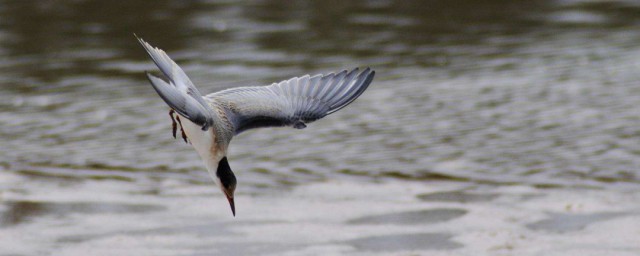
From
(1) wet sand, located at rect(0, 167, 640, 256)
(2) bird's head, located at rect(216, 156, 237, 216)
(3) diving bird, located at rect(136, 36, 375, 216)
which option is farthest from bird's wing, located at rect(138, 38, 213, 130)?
(1) wet sand, located at rect(0, 167, 640, 256)

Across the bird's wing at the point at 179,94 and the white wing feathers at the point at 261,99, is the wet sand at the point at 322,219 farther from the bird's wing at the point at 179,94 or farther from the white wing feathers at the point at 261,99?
the bird's wing at the point at 179,94

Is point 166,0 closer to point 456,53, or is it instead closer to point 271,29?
point 271,29

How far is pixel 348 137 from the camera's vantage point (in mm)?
9641

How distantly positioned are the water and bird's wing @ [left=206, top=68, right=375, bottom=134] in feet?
4.03

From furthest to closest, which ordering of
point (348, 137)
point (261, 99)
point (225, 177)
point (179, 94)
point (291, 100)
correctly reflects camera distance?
point (348, 137)
point (291, 100)
point (261, 99)
point (225, 177)
point (179, 94)

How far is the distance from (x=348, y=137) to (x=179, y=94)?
4.32 metres

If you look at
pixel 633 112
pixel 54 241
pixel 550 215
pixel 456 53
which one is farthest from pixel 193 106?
pixel 456 53

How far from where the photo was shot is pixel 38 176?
29.6ft

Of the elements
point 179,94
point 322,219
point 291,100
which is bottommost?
point 322,219

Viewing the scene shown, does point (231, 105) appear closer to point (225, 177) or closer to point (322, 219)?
point (225, 177)

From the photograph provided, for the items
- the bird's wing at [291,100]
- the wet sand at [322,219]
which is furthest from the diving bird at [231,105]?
the wet sand at [322,219]

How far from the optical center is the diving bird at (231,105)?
5.43 m

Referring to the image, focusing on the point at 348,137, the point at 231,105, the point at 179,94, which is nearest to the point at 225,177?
the point at 231,105

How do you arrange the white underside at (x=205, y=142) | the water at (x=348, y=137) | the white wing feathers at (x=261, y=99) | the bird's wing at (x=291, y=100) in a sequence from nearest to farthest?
the white wing feathers at (x=261, y=99) → the white underside at (x=205, y=142) → the bird's wing at (x=291, y=100) → the water at (x=348, y=137)
